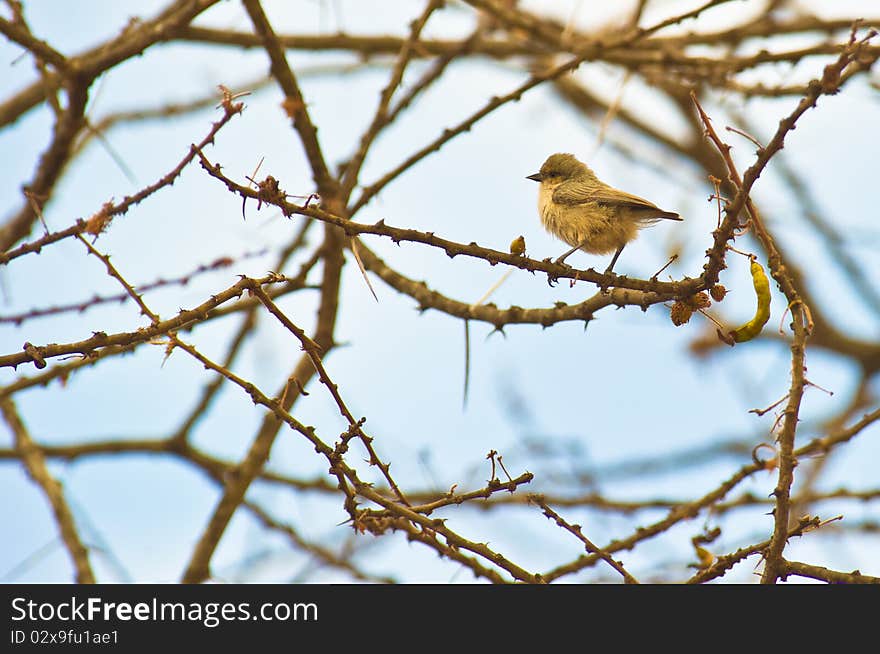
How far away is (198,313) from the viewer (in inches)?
124

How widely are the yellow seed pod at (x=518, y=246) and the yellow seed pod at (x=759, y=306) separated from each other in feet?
2.67

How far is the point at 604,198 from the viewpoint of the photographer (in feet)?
18.1

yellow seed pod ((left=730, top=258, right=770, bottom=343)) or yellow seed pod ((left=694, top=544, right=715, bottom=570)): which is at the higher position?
yellow seed pod ((left=730, top=258, right=770, bottom=343))

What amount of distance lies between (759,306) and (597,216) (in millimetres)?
2035

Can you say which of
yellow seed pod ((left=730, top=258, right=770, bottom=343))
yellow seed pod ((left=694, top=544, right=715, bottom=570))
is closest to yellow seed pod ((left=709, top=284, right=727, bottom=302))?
yellow seed pod ((left=730, top=258, right=770, bottom=343))

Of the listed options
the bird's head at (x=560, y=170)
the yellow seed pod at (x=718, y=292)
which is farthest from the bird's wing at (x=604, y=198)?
the yellow seed pod at (x=718, y=292)

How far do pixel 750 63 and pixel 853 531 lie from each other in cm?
373

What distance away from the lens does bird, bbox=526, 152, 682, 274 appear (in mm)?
5402

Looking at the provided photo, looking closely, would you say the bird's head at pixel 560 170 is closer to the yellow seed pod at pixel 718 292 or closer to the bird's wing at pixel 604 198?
the bird's wing at pixel 604 198

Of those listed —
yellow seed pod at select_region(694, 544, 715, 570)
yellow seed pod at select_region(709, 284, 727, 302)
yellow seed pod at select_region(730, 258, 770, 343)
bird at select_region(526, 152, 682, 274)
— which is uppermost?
bird at select_region(526, 152, 682, 274)

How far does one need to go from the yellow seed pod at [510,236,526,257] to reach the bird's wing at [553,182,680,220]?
5.45 feet

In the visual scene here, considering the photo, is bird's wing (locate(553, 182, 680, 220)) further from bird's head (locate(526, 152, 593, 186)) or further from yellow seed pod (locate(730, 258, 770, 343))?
yellow seed pod (locate(730, 258, 770, 343))
